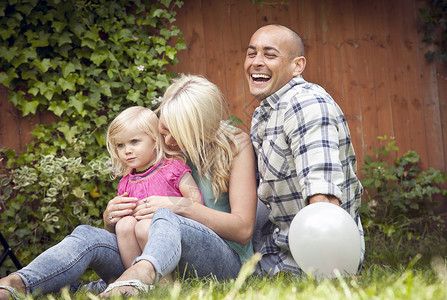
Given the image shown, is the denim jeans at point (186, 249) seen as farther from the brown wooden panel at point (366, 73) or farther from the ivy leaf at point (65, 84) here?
the brown wooden panel at point (366, 73)

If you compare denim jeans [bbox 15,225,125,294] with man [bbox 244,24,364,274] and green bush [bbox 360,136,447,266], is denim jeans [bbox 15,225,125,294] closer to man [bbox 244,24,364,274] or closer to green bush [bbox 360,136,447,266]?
man [bbox 244,24,364,274]

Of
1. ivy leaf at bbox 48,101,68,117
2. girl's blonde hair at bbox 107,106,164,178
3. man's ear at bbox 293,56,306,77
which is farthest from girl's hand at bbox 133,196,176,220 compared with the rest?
ivy leaf at bbox 48,101,68,117

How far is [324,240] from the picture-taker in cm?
144

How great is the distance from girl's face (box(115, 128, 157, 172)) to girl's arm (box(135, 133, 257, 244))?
0.85ft

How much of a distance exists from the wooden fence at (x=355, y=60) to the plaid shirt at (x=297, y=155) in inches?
66.1

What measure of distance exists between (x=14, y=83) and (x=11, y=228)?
0.94 meters

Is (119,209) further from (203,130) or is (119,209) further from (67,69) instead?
(67,69)

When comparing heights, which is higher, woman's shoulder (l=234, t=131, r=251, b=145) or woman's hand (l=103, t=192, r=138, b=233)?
woman's shoulder (l=234, t=131, r=251, b=145)

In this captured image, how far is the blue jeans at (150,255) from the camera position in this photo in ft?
5.15

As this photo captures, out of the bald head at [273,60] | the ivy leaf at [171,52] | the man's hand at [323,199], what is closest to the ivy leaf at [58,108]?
the ivy leaf at [171,52]

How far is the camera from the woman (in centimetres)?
160

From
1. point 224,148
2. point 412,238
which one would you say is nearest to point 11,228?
point 224,148

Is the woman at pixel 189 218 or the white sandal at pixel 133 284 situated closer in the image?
the white sandal at pixel 133 284

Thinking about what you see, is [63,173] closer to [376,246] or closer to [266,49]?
[266,49]
